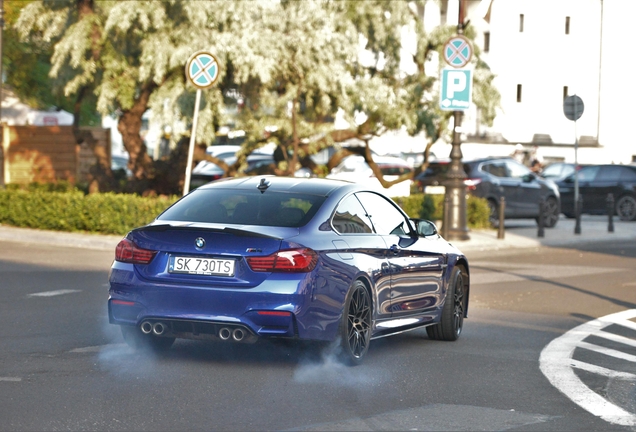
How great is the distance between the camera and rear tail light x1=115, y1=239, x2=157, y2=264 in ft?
27.0

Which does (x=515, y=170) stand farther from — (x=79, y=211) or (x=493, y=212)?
(x=79, y=211)

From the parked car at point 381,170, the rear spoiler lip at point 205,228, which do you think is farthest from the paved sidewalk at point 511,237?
the rear spoiler lip at point 205,228

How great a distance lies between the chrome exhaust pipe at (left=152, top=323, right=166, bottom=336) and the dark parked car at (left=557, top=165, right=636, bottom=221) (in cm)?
2805

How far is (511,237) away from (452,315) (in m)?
15.5

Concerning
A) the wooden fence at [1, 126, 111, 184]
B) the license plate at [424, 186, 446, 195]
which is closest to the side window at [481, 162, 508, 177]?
the license plate at [424, 186, 446, 195]

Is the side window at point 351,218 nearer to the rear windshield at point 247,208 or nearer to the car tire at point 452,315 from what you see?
the rear windshield at point 247,208

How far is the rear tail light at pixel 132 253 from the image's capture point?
8242 millimetres

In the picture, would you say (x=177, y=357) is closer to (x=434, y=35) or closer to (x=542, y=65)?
(x=434, y=35)

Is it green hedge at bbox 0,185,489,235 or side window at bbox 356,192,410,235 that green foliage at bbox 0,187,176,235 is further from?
→ side window at bbox 356,192,410,235

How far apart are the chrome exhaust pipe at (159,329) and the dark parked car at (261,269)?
12 mm

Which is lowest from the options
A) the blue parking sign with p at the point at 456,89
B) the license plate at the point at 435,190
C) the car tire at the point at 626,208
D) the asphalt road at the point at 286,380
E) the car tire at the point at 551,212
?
the car tire at the point at 626,208

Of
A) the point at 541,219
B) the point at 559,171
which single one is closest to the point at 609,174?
the point at 559,171

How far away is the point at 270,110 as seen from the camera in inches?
994

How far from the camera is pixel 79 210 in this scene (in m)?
22.2
